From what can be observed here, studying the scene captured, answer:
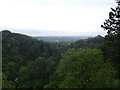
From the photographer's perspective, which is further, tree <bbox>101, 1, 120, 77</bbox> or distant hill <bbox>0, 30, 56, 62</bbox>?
distant hill <bbox>0, 30, 56, 62</bbox>

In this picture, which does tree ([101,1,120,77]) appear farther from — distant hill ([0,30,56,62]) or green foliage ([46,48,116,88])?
distant hill ([0,30,56,62])

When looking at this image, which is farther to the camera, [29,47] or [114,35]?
[29,47]

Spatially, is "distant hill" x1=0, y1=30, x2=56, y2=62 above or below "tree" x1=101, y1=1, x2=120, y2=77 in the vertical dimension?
below

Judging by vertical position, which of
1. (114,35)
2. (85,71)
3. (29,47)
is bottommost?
(29,47)

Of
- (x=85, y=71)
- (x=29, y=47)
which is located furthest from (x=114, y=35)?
(x=29, y=47)

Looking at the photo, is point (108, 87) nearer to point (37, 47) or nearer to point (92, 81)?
point (92, 81)

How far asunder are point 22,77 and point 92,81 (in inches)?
1040

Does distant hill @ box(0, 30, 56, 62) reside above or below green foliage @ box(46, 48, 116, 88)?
below

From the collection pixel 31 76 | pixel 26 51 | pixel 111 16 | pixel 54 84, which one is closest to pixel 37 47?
pixel 26 51

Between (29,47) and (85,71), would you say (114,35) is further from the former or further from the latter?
(29,47)

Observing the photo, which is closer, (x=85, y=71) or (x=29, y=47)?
(x=85, y=71)

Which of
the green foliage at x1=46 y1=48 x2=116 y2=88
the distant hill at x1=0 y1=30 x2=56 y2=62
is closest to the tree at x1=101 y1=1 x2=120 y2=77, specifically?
the green foliage at x1=46 y1=48 x2=116 y2=88

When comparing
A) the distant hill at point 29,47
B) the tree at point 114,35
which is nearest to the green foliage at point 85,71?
the tree at point 114,35

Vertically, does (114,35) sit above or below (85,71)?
above
